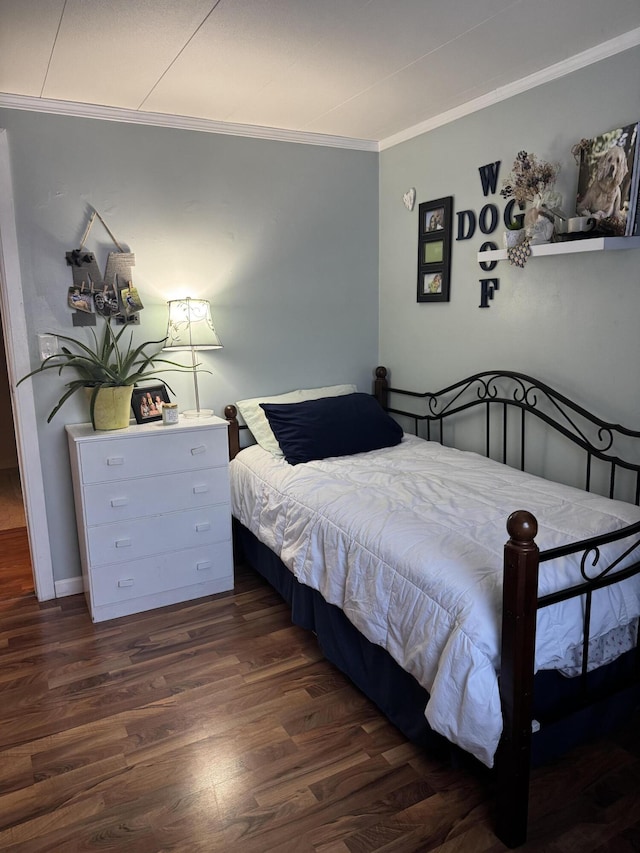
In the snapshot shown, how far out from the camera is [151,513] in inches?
112

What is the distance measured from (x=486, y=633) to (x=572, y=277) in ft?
5.27

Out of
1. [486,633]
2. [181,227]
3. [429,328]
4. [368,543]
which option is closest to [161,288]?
[181,227]

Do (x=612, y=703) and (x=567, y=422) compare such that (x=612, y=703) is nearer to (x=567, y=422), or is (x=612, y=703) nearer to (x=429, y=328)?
(x=567, y=422)

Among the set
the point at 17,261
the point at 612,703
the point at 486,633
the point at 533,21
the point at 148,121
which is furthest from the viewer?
the point at 148,121

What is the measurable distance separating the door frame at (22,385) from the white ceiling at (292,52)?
0.44 m

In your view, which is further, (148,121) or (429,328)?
(429,328)

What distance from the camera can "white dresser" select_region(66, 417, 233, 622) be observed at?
2.74 meters

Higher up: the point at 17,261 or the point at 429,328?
the point at 17,261

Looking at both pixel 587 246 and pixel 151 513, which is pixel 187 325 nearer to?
pixel 151 513

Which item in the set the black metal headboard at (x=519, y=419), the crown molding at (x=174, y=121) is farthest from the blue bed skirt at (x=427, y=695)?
the crown molding at (x=174, y=121)

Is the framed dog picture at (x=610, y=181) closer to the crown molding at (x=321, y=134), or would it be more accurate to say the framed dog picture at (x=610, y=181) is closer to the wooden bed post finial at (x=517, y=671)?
the crown molding at (x=321, y=134)

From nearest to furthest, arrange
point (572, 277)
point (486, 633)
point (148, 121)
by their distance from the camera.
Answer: point (486, 633), point (572, 277), point (148, 121)

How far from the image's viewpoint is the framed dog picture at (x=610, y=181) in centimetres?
219

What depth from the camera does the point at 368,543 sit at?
2.14 m
